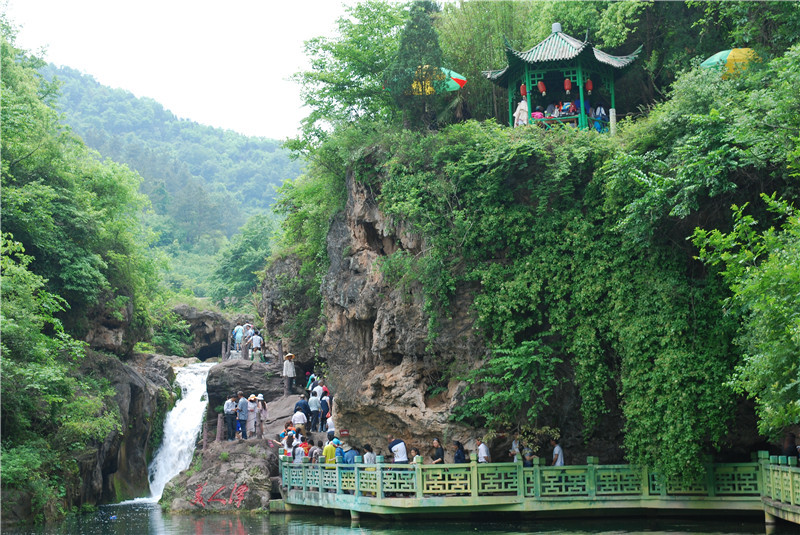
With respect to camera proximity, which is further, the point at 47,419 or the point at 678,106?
the point at 47,419

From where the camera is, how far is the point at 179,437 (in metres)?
28.8

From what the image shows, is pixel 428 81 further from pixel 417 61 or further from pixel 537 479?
pixel 537 479

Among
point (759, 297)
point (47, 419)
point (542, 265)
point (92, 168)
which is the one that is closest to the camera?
point (759, 297)

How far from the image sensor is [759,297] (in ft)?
43.8

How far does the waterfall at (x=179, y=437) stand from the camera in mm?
27625

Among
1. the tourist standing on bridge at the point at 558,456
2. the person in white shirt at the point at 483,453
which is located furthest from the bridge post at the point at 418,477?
the tourist standing on bridge at the point at 558,456

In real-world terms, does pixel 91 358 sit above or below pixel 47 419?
above

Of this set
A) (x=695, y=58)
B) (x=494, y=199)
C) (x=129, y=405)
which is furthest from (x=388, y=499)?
(x=695, y=58)

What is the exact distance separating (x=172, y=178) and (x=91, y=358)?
6322 centimetres

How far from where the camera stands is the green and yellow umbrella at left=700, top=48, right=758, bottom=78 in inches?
780

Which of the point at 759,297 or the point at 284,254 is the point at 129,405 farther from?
the point at 759,297

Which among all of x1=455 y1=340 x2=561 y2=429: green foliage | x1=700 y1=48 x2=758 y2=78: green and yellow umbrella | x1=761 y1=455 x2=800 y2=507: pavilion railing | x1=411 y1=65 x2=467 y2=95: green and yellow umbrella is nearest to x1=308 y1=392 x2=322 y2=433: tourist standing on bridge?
x1=455 y1=340 x2=561 y2=429: green foliage

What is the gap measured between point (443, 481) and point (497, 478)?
3.97 ft

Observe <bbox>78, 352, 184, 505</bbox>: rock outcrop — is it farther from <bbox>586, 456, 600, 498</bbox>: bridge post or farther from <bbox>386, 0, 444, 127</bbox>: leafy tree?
<bbox>586, 456, 600, 498</bbox>: bridge post
